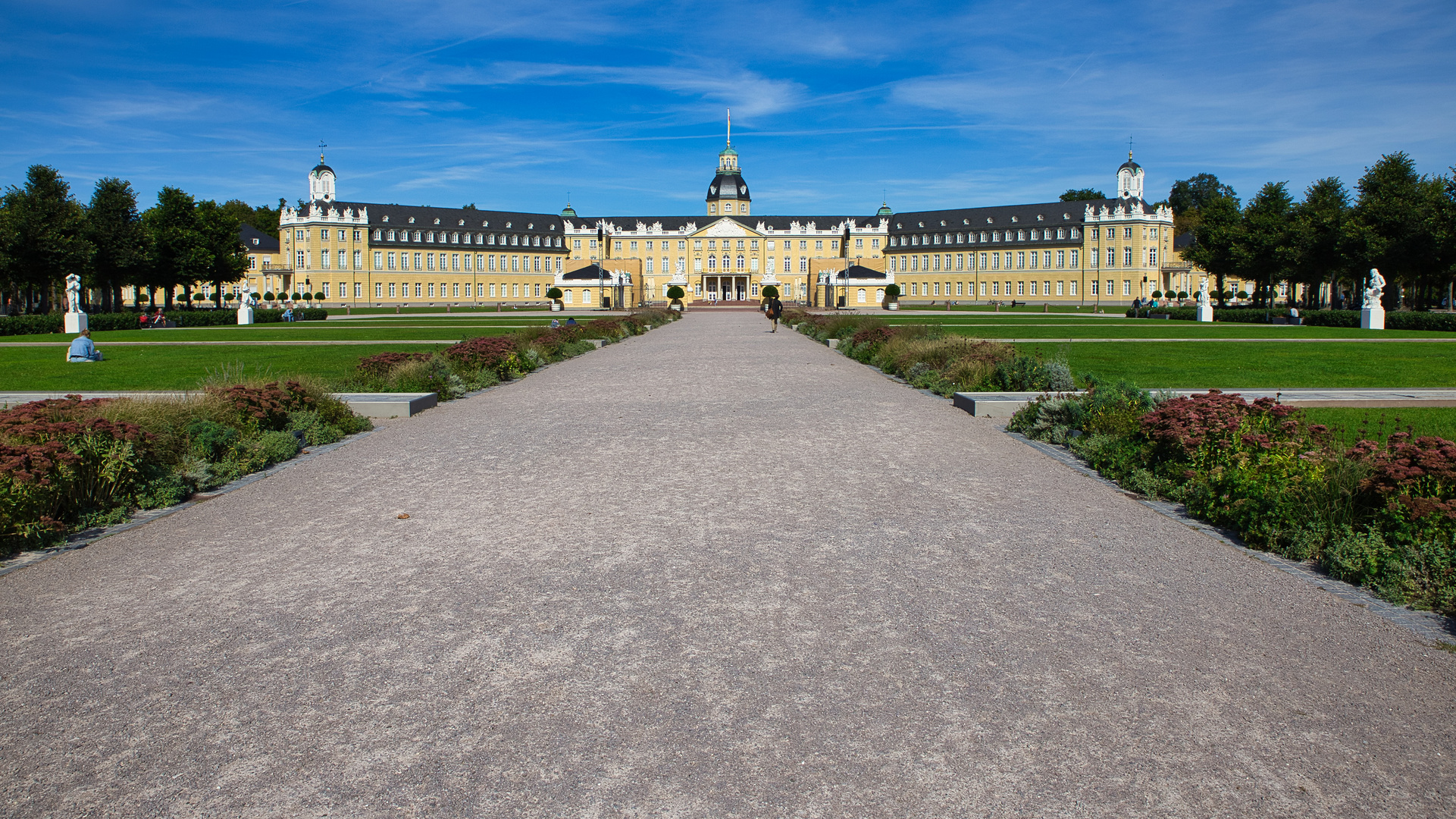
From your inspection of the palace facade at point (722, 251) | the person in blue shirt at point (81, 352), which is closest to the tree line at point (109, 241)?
the person in blue shirt at point (81, 352)

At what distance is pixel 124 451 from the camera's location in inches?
287

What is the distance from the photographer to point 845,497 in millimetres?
7664

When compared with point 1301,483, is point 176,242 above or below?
above

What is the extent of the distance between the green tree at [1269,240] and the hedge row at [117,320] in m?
56.9

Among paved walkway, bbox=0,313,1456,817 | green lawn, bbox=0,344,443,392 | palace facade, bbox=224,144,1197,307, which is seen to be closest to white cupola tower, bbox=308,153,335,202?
palace facade, bbox=224,144,1197,307

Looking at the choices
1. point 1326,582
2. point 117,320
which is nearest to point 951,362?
point 1326,582

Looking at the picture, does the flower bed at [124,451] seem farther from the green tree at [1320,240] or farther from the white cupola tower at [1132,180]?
the white cupola tower at [1132,180]

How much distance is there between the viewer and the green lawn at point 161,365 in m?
15.6

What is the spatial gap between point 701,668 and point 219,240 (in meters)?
68.0

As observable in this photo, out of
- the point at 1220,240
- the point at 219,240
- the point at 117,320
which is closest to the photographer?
the point at 117,320

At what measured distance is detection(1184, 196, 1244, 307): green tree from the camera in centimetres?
6281

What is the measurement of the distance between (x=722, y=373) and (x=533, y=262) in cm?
10331

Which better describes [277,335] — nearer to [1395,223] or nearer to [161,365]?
[161,365]

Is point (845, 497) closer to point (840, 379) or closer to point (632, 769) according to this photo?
point (632, 769)
